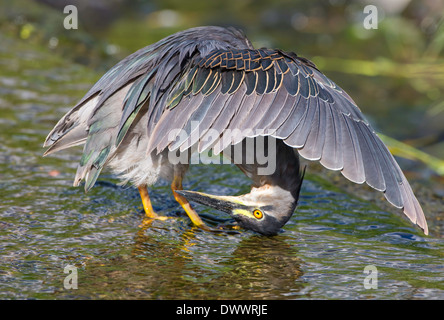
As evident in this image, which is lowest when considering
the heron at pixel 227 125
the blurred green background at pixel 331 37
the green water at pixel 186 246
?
the green water at pixel 186 246

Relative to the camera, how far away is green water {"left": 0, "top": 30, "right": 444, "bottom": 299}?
3467mm

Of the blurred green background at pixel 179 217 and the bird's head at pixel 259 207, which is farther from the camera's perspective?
the bird's head at pixel 259 207

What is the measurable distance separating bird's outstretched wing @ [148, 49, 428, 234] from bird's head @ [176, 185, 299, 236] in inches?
20.4

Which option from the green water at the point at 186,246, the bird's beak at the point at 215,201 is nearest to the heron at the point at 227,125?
the bird's beak at the point at 215,201

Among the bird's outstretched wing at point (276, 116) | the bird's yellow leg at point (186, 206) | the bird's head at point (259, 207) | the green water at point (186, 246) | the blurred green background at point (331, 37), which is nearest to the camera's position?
the green water at point (186, 246)

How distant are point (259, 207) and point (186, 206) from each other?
57 centimetres

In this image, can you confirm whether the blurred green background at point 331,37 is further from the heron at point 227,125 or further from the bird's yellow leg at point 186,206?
the bird's yellow leg at point 186,206

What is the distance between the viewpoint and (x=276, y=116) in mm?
3828

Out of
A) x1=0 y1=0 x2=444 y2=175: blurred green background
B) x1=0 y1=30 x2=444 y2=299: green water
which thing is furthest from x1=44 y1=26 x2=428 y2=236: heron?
x1=0 y1=0 x2=444 y2=175: blurred green background

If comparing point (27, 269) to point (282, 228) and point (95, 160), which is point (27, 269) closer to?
point (95, 160)

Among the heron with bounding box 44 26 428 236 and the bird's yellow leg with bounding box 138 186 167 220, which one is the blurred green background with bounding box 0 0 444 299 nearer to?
the bird's yellow leg with bounding box 138 186 167 220

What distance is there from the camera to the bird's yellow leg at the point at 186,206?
14.6 ft

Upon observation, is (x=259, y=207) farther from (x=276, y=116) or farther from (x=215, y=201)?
(x=276, y=116)

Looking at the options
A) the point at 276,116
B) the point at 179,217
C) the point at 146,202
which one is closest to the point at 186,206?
the point at 179,217
